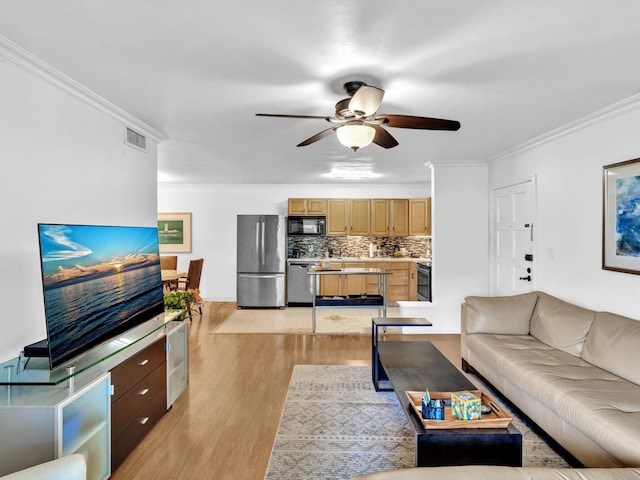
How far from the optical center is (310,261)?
7184 millimetres

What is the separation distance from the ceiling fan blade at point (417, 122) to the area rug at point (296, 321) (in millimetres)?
3472

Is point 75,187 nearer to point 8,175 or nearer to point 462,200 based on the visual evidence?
point 8,175

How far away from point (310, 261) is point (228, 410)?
Answer: 433 centimetres

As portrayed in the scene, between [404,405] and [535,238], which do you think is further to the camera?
[535,238]

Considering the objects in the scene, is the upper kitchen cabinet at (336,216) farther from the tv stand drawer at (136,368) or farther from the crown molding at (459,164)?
the tv stand drawer at (136,368)

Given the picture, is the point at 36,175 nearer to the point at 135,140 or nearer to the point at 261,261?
the point at 135,140

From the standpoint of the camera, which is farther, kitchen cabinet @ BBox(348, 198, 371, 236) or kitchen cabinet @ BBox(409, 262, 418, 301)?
kitchen cabinet @ BBox(348, 198, 371, 236)

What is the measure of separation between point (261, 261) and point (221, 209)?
152 cm

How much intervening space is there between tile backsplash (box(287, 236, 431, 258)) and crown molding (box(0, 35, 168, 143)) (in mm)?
4708

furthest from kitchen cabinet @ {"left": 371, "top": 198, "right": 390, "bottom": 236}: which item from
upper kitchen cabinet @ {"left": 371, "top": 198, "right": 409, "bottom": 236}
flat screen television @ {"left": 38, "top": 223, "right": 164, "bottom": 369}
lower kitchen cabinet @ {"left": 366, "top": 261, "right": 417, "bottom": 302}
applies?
flat screen television @ {"left": 38, "top": 223, "right": 164, "bottom": 369}

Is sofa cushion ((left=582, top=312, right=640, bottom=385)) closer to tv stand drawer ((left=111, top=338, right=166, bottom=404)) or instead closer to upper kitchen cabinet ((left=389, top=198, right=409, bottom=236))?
tv stand drawer ((left=111, top=338, right=166, bottom=404))

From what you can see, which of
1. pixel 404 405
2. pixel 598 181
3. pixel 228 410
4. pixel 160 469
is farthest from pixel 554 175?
pixel 160 469

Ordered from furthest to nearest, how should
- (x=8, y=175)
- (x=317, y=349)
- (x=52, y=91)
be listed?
(x=317, y=349)
(x=52, y=91)
(x=8, y=175)

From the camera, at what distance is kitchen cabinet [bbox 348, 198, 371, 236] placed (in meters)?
7.36
